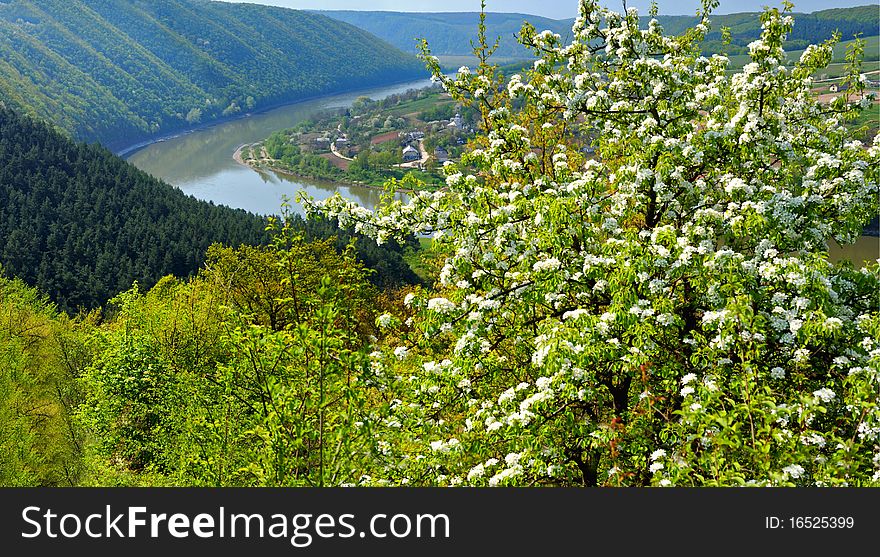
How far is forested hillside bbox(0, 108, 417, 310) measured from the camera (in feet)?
252

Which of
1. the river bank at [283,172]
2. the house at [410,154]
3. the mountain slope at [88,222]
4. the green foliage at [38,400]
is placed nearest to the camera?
the green foliage at [38,400]

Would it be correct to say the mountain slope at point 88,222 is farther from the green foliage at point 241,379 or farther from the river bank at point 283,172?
the green foliage at point 241,379

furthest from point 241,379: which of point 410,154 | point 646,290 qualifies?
point 410,154

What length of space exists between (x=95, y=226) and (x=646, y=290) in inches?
3692

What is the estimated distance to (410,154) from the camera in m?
156

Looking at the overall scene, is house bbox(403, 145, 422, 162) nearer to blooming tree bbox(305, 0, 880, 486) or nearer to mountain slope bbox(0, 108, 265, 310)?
mountain slope bbox(0, 108, 265, 310)

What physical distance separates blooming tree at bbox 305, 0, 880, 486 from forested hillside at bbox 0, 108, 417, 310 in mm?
60874

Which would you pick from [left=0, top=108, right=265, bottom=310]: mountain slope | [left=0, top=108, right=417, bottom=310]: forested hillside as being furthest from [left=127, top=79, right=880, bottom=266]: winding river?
[left=0, top=108, right=265, bottom=310]: mountain slope

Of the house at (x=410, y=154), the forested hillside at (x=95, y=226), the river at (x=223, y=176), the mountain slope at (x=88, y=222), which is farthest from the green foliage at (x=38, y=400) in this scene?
the house at (x=410, y=154)

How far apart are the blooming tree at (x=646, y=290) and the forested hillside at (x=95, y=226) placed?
6087 centimetres

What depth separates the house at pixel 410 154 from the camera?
154 meters

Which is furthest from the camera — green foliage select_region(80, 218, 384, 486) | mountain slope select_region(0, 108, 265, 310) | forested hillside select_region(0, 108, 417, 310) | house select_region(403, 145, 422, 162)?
house select_region(403, 145, 422, 162)
